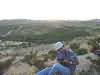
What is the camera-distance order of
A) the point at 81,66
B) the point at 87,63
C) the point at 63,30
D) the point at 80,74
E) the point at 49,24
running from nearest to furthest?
the point at 80,74, the point at 81,66, the point at 87,63, the point at 49,24, the point at 63,30

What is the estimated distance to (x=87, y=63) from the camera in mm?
12773

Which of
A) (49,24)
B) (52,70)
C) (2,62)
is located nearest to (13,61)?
(2,62)

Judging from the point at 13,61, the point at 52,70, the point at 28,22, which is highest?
the point at 52,70

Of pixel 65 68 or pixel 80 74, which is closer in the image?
pixel 65 68

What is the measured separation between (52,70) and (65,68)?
0.32m

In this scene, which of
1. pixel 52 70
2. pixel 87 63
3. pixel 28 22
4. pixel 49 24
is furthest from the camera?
pixel 28 22

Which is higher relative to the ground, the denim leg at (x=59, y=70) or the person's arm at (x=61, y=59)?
the person's arm at (x=61, y=59)

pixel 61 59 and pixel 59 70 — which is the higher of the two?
pixel 61 59

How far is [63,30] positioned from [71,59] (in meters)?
32.9

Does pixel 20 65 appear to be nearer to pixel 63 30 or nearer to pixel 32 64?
pixel 32 64

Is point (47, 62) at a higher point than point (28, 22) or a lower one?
higher

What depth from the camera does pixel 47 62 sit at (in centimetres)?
1377

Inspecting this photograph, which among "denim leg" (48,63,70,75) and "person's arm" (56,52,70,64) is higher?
"person's arm" (56,52,70,64)

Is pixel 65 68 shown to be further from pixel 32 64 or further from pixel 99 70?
pixel 32 64
